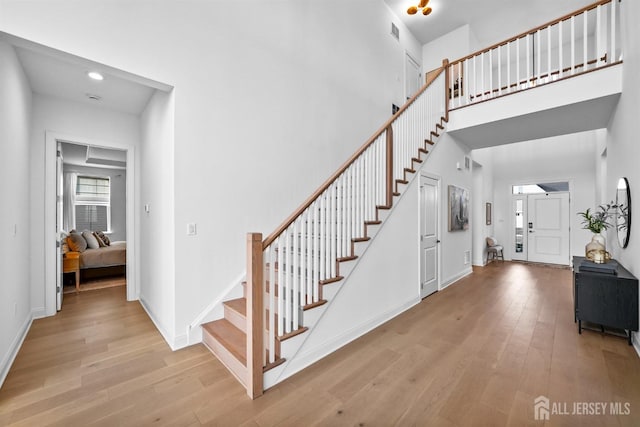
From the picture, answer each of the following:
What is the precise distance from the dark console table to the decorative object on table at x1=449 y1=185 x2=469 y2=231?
2191 mm

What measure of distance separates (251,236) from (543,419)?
90.6 inches

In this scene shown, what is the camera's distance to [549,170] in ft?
23.6

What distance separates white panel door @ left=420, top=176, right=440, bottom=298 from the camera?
4242 millimetres

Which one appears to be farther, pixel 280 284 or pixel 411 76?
pixel 411 76

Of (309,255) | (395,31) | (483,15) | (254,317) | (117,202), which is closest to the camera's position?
(254,317)

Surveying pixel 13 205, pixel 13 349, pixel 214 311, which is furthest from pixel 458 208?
pixel 13 349

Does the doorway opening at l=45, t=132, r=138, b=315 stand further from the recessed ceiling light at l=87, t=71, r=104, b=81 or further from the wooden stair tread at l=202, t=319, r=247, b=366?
→ the wooden stair tread at l=202, t=319, r=247, b=366

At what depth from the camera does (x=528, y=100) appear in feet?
13.3

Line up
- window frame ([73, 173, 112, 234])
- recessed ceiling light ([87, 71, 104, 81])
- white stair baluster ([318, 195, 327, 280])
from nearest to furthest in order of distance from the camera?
white stair baluster ([318, 195, 327, 280])
recessed ceiling light ([87, 71, 104, 81])
window frame ([73, 173, 112, 234])

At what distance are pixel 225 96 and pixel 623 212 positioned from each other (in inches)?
187

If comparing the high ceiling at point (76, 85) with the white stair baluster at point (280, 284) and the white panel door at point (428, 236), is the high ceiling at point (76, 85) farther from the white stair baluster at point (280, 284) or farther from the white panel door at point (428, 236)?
the white panel door at point (428, 236)

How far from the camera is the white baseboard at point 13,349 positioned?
7.09ft

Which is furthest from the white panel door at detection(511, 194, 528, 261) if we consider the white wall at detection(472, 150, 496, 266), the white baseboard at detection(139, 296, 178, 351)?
the white baseboard at detection(139, 296, 178, 351)

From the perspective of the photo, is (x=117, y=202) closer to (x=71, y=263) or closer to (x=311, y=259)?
(x=71, y=263)
